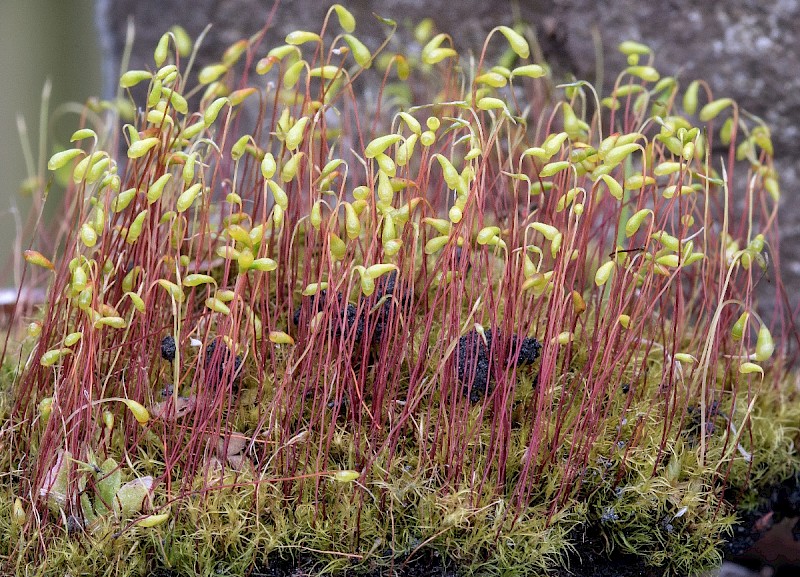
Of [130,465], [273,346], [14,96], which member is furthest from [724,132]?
[14,96]

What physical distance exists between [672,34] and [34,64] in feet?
11.9

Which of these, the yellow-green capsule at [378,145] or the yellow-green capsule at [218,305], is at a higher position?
the yellow-green capsule at [378,145]

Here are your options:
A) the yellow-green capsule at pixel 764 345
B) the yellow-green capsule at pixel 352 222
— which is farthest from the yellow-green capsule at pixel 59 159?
the yellow-green capsule at pixel 764 345

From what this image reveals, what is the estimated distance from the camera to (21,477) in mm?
1084

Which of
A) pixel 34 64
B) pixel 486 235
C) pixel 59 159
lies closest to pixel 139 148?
pixel 59 159

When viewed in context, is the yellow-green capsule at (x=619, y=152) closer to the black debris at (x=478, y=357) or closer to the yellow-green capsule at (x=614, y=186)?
→ the yellow-green capsule at (x=614, y=186)

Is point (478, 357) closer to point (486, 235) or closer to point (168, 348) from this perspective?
point (486, 235)

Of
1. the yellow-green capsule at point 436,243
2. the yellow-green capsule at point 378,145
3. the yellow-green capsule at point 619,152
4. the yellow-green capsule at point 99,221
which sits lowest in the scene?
the yellow-green capsule at point 436,243

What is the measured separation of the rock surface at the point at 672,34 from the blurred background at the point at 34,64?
7.89 feet

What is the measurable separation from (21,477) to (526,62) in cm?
155

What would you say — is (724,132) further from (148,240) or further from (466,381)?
(148,240)

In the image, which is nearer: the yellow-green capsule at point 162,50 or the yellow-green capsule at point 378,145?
the yellow-green capsule at point 378,145

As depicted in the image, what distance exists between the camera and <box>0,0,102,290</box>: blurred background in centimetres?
412

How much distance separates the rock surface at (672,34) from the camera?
190 cm
